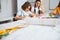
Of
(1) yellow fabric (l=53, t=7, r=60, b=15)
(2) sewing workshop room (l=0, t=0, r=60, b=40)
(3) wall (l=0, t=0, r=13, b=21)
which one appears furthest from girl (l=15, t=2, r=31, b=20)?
(1) yellow fabric (l=53, t=7, r=60, b=15)

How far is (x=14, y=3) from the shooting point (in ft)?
4.09

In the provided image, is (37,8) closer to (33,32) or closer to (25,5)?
(25,5)

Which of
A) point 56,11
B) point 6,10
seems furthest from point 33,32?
point 56,11

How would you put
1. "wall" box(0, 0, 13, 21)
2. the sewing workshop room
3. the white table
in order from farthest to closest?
1. the sewing workshop room
2. "wall" box(0, 0, 13, 21)
3. the white table

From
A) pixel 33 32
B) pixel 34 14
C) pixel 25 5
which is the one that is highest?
pixel 25 5

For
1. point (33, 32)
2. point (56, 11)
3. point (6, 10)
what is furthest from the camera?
point (56, 11)

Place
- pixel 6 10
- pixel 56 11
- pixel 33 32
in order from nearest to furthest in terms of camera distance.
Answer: pixel 33 32 → pixel 6 10 → pixel 56 11

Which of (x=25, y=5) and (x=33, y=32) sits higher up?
(x=25, y=5)

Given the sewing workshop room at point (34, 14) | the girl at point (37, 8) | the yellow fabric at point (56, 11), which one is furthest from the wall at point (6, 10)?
the yellow fabric at point (56, 11)

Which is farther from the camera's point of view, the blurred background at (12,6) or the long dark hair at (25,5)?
the long dark hair at (25,5)

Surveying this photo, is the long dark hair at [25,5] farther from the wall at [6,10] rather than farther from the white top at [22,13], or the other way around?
the wall at [6,10]

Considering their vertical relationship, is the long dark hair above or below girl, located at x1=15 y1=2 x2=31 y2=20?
above

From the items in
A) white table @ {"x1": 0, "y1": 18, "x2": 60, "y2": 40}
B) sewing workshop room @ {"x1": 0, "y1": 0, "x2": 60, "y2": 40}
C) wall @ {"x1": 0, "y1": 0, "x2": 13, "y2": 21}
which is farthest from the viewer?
sewing workshop room @ {"x1": 0, "y1": 0, "x2": 60, "y2": 40}

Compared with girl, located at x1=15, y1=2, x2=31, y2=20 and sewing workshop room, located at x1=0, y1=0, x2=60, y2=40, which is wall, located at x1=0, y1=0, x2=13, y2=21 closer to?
sewing workshop room, located at x1=0, y1=0, x2=60, y2=40
